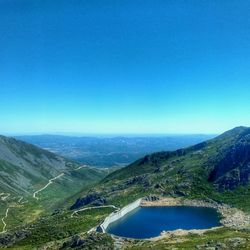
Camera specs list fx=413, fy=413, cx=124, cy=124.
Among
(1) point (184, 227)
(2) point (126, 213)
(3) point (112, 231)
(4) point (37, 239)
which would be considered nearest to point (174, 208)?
(2) point (126, 213)

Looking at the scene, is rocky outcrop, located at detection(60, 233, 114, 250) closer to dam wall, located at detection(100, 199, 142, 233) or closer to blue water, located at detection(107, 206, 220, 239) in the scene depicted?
blue water, located at detection(107, 206, 220, 239)

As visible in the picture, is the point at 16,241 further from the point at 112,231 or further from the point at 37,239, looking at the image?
the point at 112,231

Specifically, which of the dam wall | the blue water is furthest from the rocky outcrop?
the dam wall

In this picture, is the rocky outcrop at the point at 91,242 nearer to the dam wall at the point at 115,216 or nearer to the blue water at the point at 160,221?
the blue water at the point at 160,221

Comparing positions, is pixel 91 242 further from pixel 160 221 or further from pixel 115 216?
pixel 160 221

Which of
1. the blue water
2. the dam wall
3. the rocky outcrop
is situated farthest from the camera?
the dam wall

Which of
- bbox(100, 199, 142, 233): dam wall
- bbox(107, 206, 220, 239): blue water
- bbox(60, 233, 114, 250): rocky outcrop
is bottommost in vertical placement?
bbox(107, 206, 220, 239): blue water

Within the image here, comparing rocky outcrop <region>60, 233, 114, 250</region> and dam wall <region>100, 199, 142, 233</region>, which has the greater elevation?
rocky outcrop <region>60, 233, 114, 250</region>

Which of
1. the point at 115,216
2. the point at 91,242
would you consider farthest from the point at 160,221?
the point at 91,242

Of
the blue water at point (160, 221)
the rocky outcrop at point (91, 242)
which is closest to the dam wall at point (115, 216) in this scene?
the blue water at point (160, 221)
